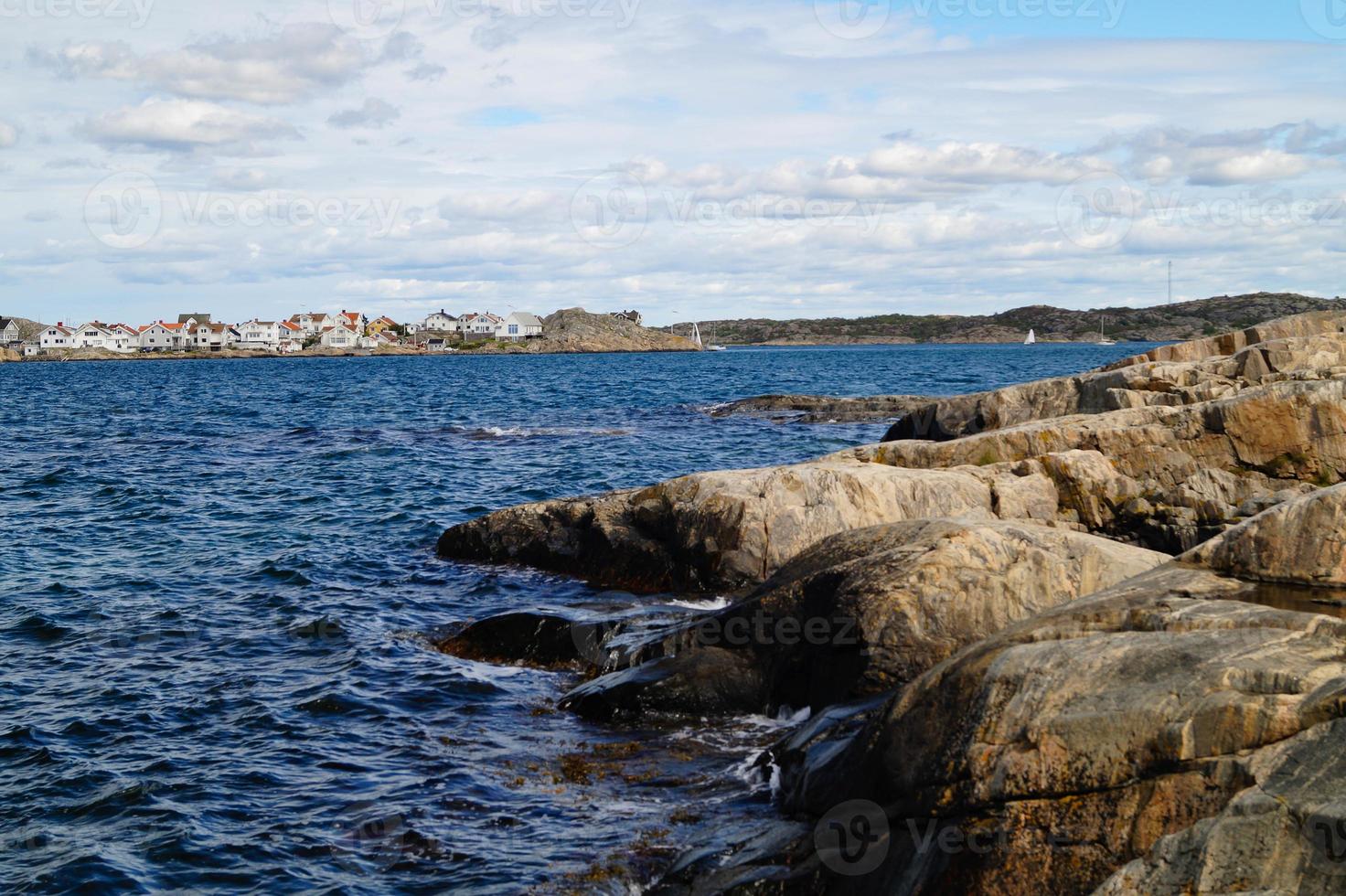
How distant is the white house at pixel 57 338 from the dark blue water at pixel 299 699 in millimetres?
171411

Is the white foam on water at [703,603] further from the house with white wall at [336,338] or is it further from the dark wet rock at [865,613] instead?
the house with white wall at [336,338]

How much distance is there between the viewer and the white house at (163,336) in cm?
19075

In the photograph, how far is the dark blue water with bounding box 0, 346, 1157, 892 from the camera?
1023 centimetres

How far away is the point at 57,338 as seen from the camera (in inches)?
7377

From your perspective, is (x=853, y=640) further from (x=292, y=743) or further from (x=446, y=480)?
(x=446, y=480)

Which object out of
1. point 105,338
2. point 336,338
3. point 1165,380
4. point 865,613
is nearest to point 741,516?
point 865,613

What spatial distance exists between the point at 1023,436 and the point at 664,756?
35.1 ft

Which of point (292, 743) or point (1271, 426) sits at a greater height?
point (1271, 426)

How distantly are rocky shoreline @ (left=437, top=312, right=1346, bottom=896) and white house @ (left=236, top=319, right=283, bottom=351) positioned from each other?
187546mm

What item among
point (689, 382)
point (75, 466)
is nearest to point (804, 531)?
point (75, 466)

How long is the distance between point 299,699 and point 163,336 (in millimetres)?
197912

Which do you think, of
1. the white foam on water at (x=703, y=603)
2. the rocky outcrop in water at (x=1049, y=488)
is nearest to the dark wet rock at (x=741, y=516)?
the rocky outcrop in water at (x=1049, y=488)

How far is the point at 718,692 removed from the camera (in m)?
13.2

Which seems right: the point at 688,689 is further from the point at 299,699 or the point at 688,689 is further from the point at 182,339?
the point at 182,339
